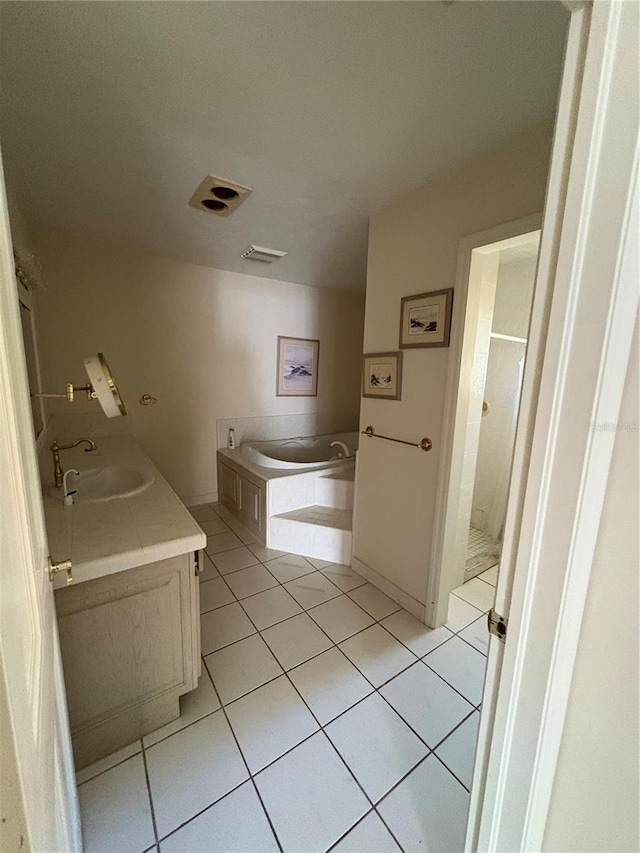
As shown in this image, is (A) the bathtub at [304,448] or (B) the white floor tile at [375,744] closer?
(B) the white floor tile at [375,744]

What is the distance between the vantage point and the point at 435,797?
1.14 m

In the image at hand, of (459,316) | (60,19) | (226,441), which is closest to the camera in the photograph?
(60,19)

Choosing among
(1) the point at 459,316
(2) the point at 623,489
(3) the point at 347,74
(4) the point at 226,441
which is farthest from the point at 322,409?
(2) the point at 623,489

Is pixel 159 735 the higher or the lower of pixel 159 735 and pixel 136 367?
the lower

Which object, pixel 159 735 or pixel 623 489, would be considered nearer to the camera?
pixel 623 489

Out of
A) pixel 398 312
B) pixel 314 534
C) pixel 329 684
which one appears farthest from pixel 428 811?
pixel 398 312

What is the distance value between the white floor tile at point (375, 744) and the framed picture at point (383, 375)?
1.49 metres

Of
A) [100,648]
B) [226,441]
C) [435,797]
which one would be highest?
[226,441]

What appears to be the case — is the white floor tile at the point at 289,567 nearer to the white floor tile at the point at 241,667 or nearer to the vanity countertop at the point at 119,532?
the white floor tile at the point at 241,667

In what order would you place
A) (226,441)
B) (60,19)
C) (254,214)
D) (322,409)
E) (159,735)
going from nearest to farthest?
(60,19)
(159,735)
(254,214)
(226,441)
(322,409)

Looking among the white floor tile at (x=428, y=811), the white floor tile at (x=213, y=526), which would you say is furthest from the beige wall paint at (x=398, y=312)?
the white floor tile at (x=213, y=526)

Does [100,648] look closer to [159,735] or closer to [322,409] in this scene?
[159,735]

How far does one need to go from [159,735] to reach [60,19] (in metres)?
2.38

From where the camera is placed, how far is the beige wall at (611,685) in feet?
1.79
